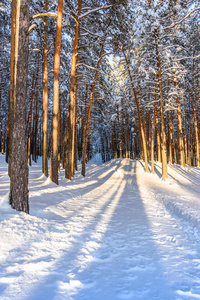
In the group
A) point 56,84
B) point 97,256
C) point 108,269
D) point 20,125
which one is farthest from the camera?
point 56,84

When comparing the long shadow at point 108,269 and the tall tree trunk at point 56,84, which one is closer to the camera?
the long shadow at point 108,269

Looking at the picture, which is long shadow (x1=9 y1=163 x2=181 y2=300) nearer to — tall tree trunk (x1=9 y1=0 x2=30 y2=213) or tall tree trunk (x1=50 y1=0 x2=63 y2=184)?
tall tree trunk (x1=9 y1=0 x2=30 y2=213)

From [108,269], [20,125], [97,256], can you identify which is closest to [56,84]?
[20,125]

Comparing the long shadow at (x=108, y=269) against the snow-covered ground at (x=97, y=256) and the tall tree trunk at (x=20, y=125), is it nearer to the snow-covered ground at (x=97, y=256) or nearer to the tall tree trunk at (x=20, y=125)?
the snow-covered ground at (x=97, y=256)

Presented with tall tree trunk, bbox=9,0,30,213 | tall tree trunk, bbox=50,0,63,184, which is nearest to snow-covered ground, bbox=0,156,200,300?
tall tree trunk, bbox=9,0,30,213

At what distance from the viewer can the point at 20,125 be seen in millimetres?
4559

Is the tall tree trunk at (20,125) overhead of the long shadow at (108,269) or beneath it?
overhead

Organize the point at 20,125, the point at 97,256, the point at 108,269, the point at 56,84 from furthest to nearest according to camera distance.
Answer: the point at 56,84 < the point at 20,125 < the point at 97,256 < the point at 108,269

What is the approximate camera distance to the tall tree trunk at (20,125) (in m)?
4.49

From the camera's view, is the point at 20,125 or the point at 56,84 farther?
the point at 56,84

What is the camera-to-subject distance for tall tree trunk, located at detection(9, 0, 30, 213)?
4.49 metres

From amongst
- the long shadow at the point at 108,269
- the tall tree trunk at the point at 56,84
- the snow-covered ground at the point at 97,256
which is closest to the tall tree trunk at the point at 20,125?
the snow-covered ground at the point at 97,256

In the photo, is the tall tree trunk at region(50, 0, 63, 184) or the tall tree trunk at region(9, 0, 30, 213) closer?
the tall tree trunk at region(9, 0, 30, 213)

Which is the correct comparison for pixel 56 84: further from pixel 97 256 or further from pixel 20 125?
pixel 97 256
